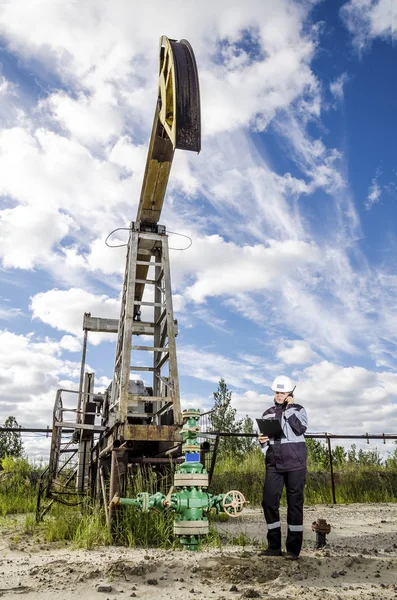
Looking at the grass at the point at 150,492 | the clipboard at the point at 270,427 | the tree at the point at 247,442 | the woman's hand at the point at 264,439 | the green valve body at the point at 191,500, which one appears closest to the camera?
the green valve body at the point at 191,500

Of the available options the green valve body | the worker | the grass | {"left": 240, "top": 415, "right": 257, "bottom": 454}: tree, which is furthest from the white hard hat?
{"left": 240, "top": 415, "right": 257, "bottom": 454}: tree

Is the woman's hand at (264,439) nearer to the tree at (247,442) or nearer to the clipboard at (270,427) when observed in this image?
the clipboard at (270,427)

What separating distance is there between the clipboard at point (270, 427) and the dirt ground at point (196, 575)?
116 centimetres

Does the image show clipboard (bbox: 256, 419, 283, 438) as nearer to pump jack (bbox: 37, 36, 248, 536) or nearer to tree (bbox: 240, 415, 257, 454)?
pump jack (bbox: 37, 36, 248, 536)

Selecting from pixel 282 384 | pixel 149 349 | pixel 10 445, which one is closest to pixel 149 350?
pixel 149 349

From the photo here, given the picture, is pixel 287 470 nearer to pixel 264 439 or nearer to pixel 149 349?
pixel 264 439

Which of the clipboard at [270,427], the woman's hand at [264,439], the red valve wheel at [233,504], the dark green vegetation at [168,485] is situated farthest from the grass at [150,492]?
the red valve wheel at [233,504]

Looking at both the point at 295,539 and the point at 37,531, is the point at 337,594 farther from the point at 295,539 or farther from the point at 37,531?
the point at 37,531

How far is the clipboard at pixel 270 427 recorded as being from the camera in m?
5.28

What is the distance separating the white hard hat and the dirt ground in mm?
1619

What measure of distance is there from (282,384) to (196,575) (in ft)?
6.72

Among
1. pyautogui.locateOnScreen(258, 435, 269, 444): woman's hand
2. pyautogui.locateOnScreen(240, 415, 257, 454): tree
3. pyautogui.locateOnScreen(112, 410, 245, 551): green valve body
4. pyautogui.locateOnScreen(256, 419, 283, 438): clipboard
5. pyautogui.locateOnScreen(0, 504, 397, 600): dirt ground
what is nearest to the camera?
pyautogui.locateOnScreen(0, 504, 397, 600): dirt ground

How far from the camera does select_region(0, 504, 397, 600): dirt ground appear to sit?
4035 millimetres

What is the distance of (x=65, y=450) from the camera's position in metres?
10.7
